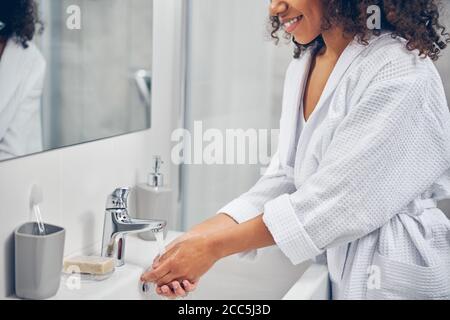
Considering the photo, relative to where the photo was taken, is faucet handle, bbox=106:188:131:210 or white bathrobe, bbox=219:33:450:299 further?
faucet handle, bbox=106:188:131:210

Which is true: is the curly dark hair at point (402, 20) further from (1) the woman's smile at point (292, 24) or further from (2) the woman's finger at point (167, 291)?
(2) the woman's finger at point (167, 291)

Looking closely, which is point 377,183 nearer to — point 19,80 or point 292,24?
point 292,24

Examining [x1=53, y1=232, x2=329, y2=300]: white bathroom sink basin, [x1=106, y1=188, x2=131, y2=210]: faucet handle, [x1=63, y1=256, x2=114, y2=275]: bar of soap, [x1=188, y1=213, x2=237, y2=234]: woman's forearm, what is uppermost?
[x1=106, y1=188, x2=131, y2=210]: faucet handle

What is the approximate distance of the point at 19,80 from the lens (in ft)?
2.82

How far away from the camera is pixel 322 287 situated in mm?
941

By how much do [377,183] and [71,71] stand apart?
0.50m

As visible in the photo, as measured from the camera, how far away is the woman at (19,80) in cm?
83

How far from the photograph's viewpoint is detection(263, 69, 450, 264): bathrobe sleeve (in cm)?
83

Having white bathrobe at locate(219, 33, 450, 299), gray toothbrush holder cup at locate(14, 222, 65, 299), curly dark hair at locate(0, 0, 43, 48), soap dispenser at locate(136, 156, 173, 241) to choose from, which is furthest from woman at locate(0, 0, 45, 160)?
white bathrobe at locate(219, 33, 450, 299)

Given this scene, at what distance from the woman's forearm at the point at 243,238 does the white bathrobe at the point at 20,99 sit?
0.31 m

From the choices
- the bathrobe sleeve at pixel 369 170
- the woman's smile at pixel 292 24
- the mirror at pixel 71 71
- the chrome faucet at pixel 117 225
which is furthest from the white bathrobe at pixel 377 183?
the mirror at pixel 71 71

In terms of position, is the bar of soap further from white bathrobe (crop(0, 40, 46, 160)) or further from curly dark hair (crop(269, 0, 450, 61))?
curly dark hair (crop(269, 0, 450, 61))

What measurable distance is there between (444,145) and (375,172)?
5.1 inches

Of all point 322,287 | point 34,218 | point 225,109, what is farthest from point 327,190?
point 34,218
